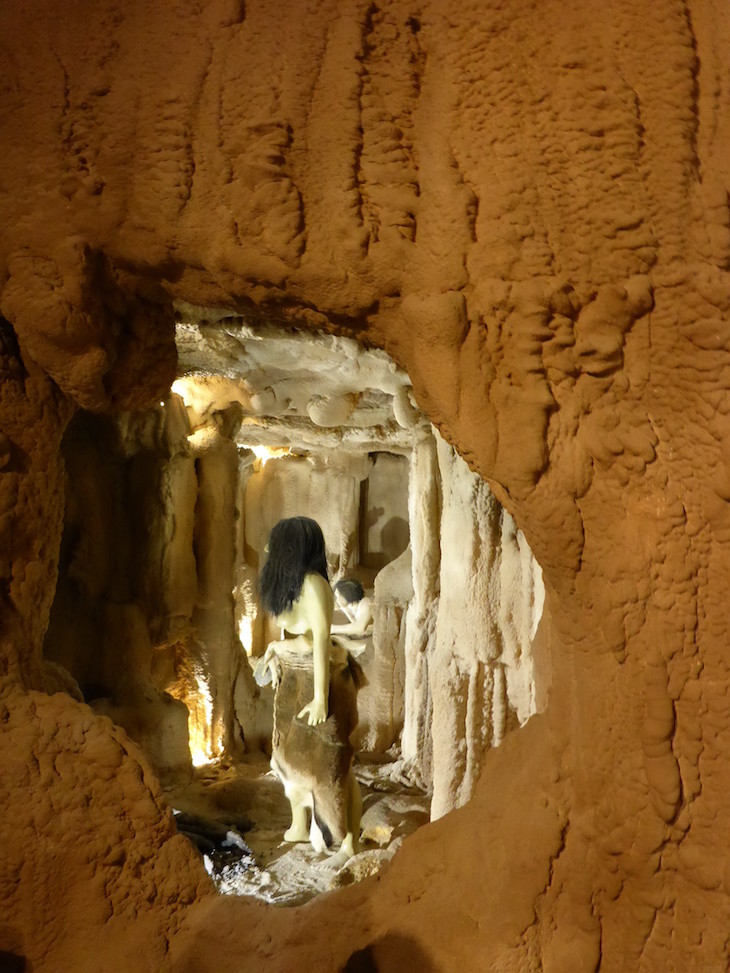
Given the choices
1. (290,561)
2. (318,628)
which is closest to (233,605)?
(290,561)

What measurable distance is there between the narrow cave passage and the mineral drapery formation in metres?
1.57

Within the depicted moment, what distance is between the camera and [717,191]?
59.3 inches

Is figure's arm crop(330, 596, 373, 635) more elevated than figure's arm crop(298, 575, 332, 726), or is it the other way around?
figure's arm crop(298, 575, 332, 726)

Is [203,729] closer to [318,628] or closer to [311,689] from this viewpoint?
Result: [311,689]

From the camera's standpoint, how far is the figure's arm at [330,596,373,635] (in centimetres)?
593

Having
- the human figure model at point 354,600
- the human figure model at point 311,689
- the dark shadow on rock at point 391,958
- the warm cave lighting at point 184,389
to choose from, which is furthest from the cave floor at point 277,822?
the warm cave lighting at point 184,389

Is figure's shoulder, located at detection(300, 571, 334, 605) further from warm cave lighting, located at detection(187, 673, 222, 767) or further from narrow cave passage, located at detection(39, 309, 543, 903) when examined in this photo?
warm cave lighting, located at detection(187, 673, 222, 767)

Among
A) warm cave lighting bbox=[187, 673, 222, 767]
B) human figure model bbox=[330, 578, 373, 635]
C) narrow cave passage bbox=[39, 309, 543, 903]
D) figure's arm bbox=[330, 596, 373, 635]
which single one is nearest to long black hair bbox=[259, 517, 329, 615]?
narrow cave passage bbox=[39, 309, 543, 903]

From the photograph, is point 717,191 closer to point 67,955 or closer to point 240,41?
point 240,41

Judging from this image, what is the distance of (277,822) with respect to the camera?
18.0 feet

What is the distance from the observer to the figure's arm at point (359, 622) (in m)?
5.93

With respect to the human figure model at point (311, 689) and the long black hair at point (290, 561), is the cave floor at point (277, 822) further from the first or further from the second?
the long black hair at point (290, 561)

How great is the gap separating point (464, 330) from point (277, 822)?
5.00m

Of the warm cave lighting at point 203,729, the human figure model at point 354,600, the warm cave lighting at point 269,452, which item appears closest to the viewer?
the warm cave lighting at point 203,729
